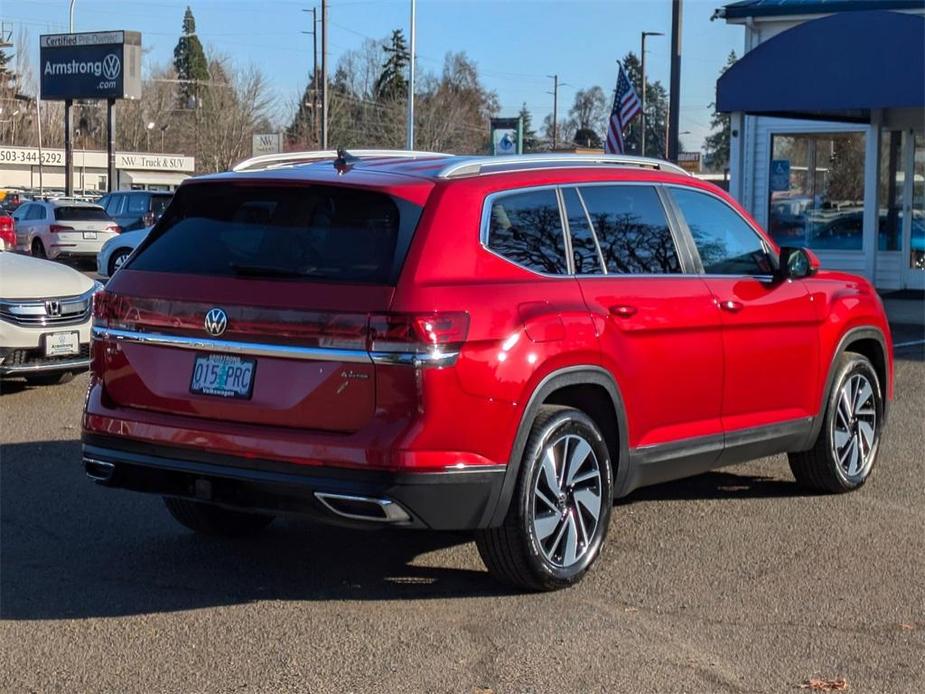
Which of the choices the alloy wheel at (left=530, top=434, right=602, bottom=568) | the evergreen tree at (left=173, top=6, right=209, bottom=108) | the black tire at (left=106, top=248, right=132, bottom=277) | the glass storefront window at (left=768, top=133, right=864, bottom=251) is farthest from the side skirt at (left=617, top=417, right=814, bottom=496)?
the evergreen tree at (left=173, top=6, right=209, bottom=108)

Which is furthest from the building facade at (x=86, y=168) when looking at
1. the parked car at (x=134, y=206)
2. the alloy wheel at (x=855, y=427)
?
the alloy wheel at (x=855, y=427)

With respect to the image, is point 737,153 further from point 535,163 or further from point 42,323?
point 535,163

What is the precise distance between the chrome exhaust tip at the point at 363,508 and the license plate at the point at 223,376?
56cm

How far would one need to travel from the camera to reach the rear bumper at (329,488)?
4.95 metres

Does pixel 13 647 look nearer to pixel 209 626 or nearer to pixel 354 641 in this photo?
pixel 209 626

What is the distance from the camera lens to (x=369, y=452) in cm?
493

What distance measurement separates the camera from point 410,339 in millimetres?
4914

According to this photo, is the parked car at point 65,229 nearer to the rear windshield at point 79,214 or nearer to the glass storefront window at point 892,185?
the rear windshield at point 79,214

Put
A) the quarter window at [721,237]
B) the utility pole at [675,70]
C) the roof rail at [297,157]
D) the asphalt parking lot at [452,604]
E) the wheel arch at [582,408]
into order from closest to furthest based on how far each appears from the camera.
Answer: the asphalt parking lot at [452,604]
the wheel arch at [582,408]
the roof rail at [297,157]
the quarter window at [721,237]
the utility pole at [675,70]

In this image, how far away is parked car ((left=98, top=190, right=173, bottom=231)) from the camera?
105 ft

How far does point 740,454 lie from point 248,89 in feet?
236

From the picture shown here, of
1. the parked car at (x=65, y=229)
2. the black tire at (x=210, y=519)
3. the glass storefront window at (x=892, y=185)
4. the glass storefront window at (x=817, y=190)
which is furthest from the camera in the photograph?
the parked car at (x=65, y=229)

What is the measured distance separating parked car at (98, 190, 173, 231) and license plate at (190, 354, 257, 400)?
89.9 feet

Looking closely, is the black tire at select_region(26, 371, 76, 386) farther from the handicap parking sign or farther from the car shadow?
the handicap parking sign
